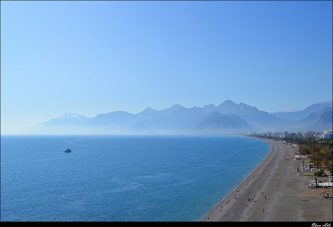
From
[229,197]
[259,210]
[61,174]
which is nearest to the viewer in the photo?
[259,210]

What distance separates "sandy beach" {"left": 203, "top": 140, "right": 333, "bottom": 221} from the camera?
35312 millimetres

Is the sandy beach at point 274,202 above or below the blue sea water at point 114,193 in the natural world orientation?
above

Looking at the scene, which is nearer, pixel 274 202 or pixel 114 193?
pixel 274 202

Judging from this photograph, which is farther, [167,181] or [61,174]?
[61,174]

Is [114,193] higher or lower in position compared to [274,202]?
lower

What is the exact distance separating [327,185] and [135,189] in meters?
24.6

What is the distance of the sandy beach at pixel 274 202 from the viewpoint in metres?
35.3

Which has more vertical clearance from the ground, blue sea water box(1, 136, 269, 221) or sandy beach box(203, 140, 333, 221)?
sandy beach box(203, 140, 333, 221)

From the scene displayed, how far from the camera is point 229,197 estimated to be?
4700 centimetres

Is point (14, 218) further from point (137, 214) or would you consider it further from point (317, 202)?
point (317, 202)

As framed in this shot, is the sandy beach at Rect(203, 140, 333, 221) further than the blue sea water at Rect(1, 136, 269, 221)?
No

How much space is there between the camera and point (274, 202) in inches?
1673

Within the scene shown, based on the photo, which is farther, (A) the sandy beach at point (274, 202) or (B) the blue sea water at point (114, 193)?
(B) the blue sea water at point (114, 193)
